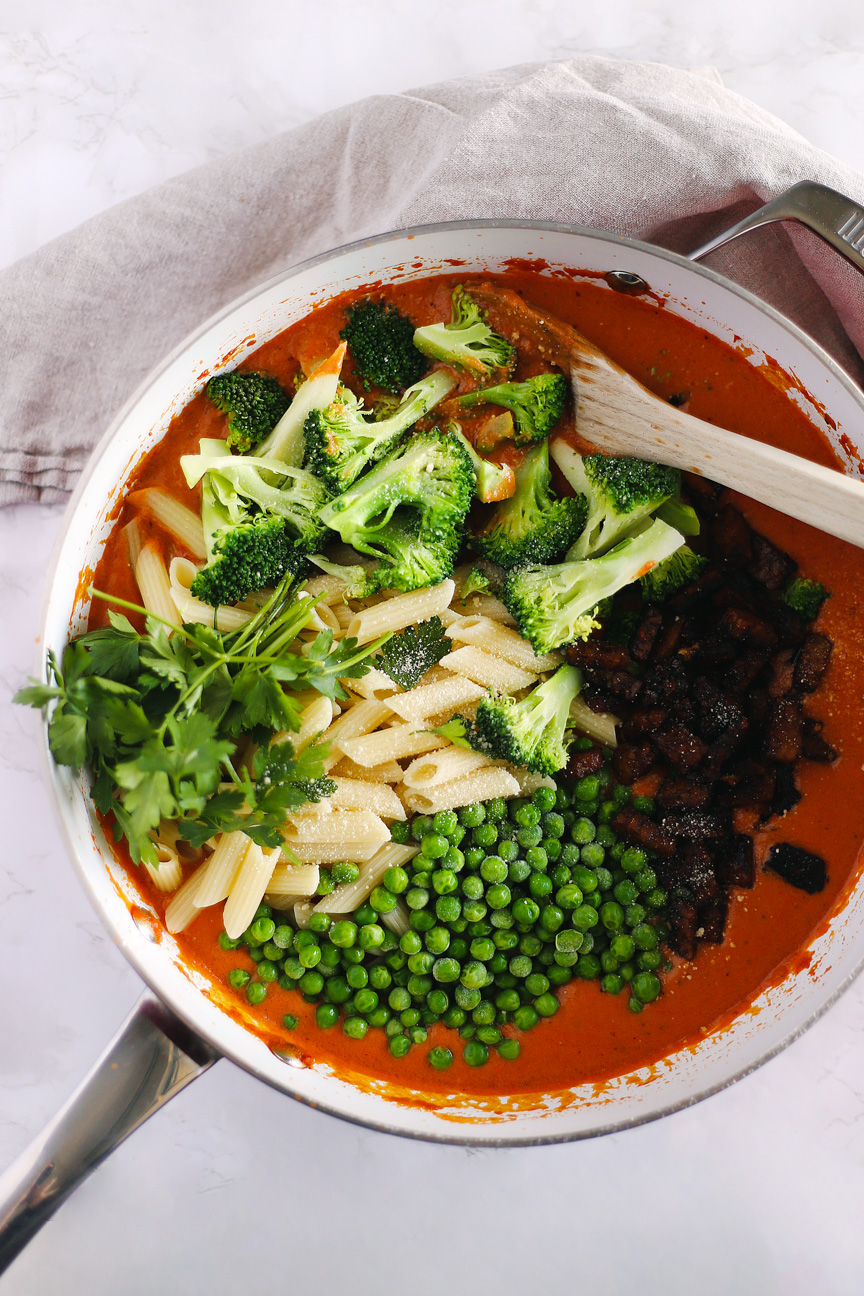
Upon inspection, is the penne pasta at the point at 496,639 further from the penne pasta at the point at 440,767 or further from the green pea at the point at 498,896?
the green pea at the point at 498,896

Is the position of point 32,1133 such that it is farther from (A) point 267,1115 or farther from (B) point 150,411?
(B) point 150,411

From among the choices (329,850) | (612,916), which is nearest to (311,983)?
(329,850)

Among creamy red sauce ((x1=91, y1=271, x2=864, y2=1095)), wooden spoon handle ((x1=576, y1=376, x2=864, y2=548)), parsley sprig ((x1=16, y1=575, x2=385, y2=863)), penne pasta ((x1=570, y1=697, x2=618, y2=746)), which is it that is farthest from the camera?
penne pasta ((x1=570, y1=697, x2=618, y2=746))

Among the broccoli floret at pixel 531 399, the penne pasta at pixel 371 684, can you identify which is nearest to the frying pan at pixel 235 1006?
the broccoli floret at pixel 531 399

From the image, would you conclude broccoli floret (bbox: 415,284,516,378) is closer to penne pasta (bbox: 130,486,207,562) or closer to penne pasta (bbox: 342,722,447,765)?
penne pasta (bbox: 130,486,207,562)

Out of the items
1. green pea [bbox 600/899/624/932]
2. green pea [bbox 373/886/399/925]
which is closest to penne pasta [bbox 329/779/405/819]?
green pea [bbox 373/886/399/925]

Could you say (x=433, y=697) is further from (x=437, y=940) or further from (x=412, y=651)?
(x=437, y=940)
